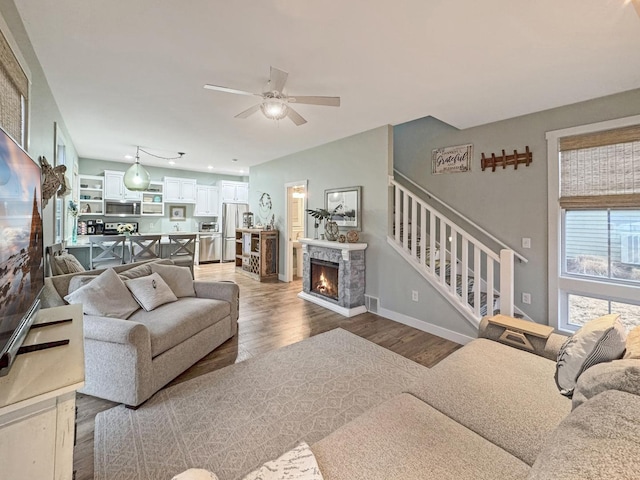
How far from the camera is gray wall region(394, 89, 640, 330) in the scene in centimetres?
301

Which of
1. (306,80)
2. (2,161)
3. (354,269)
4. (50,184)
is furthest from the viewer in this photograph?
(354,269)

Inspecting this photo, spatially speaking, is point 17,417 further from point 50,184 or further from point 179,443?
point 50,184

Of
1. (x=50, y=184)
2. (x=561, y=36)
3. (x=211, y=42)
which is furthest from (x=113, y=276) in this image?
(x=561, y=36)

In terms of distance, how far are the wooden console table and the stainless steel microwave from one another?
2.88m

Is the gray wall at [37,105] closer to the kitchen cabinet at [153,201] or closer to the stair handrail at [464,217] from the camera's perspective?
the stair handrail at [464,217]

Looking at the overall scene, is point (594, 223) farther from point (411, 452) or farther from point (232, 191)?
point (232, 191)

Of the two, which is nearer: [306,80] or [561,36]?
[561,36]

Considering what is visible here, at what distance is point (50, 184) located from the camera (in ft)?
8.02

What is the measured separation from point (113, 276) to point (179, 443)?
5.05ft

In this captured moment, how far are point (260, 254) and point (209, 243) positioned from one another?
112 inches

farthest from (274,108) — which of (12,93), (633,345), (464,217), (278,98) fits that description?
(464,217)

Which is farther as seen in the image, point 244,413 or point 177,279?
point 177,279

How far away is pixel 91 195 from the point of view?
21.6 ft

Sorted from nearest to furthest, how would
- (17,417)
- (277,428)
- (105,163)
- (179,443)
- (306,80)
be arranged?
(17,417)
(179,443)
(277,428)
(306,80)
(105,163)
